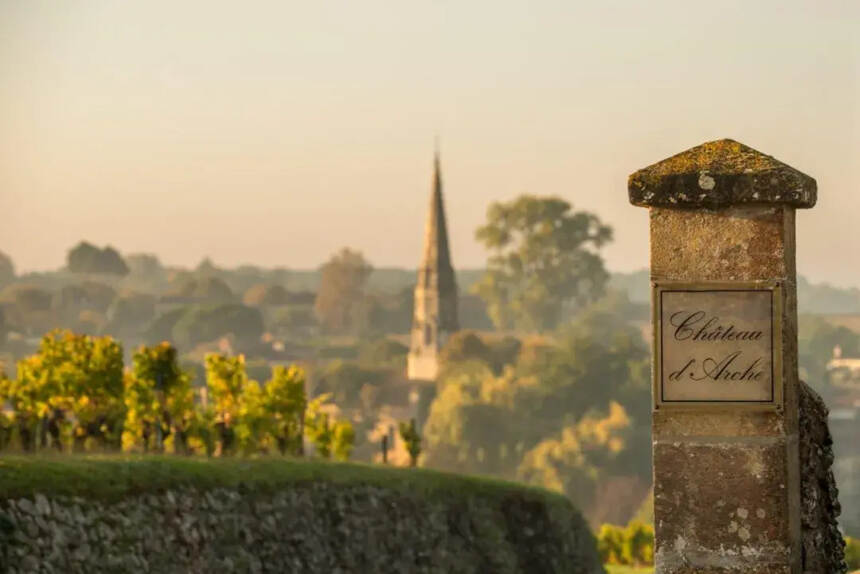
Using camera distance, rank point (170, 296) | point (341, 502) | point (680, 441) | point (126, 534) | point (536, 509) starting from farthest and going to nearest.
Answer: point (170, 296) < point (536, 509) < point (341, 502) < point (126, 534) < point (680, 441)

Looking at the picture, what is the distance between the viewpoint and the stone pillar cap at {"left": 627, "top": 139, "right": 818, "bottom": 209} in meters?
11.1

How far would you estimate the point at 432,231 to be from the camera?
7298 inches

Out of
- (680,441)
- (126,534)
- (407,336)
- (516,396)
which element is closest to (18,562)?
(126,534)

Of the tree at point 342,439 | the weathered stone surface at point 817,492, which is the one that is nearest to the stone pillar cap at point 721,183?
the weathered stone surface at point 817,492

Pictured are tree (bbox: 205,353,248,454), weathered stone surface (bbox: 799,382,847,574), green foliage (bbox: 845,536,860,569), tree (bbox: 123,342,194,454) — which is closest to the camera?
weathered stone surface (bbox: 799,382,847,574)

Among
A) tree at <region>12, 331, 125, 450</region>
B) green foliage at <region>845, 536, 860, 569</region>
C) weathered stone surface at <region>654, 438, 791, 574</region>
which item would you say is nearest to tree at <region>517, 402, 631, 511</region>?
green foliage at <region>845, 536, 860, 569</region>

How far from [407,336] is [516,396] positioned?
59.0 metres

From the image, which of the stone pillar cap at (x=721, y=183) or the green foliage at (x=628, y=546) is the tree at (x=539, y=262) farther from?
the stone pillar cap at (x=721, y=183)

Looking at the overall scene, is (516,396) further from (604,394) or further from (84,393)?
(84,393)

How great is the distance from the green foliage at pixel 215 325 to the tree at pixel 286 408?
133544 millimetres

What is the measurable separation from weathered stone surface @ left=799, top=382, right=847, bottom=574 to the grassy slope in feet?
53.7

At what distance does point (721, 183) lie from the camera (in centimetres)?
1112

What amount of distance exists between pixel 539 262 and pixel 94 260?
150 ft

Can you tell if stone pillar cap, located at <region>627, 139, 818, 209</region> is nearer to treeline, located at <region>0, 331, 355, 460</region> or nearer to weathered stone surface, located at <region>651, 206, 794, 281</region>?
weathered stone surface, located at <region>651, 206, 794, 281</region>
